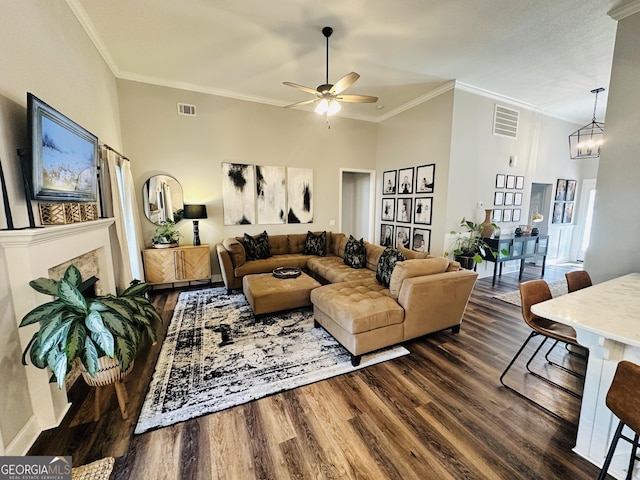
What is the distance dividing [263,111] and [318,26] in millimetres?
2370

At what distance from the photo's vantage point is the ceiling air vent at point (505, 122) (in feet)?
15.8

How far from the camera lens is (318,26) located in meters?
2.90

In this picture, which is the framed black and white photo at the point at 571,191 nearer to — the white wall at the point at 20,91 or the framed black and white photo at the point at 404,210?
the framed black and white photo at the point at 404,210

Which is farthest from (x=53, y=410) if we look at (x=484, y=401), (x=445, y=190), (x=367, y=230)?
(x=367, y=230)

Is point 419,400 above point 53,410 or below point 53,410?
below

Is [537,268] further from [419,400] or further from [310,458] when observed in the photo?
[310,458]

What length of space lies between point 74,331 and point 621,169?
4.65 meters

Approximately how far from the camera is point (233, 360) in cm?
244

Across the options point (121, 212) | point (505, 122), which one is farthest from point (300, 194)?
point (505, 122)

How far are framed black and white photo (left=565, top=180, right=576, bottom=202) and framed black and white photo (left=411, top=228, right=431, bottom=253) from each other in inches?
179

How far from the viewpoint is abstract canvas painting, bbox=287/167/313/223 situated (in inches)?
214

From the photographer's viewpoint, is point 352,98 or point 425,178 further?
point 425,178

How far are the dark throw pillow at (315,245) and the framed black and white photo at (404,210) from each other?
1784 millimetres

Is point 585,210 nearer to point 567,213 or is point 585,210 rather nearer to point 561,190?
point 567,213
